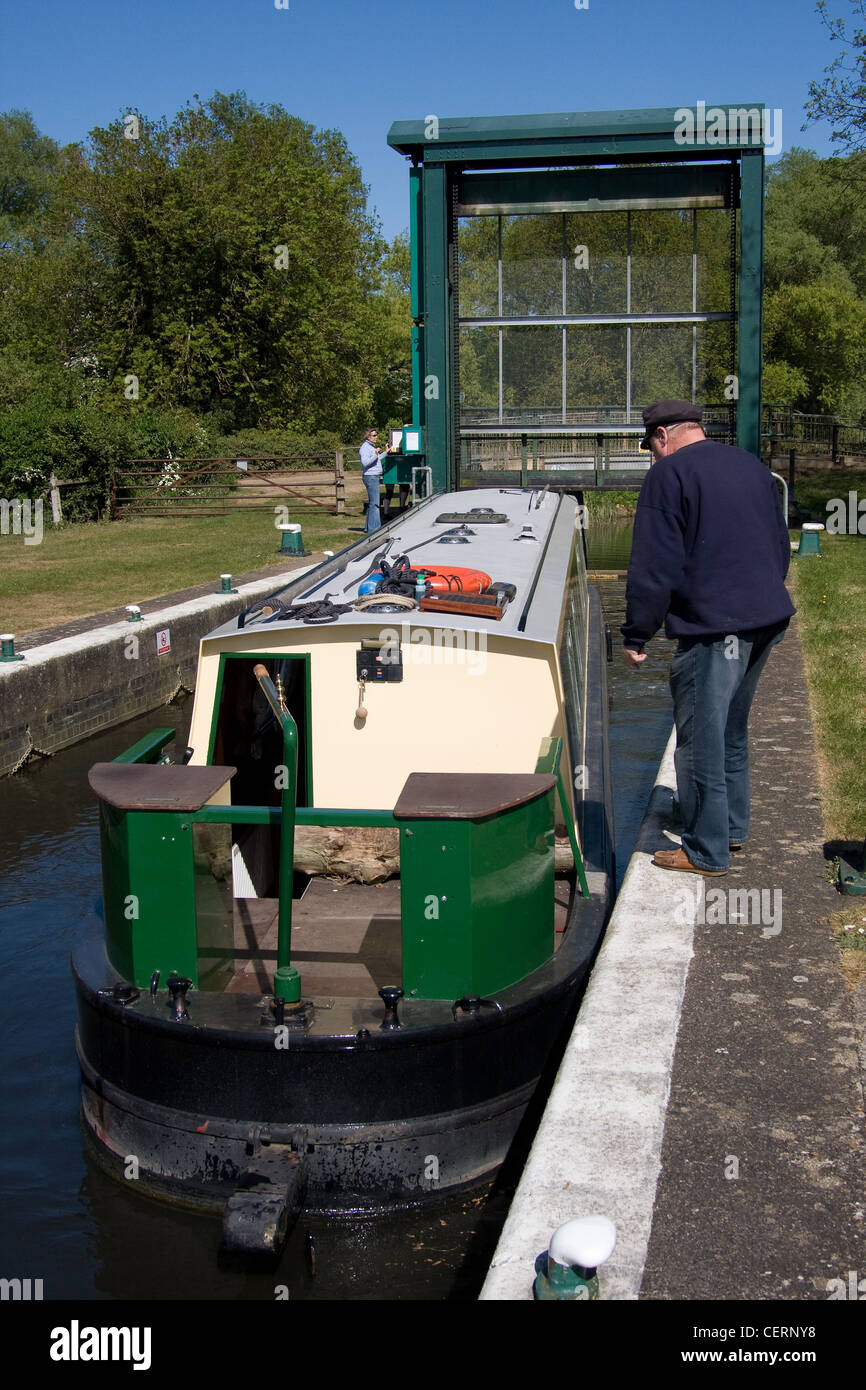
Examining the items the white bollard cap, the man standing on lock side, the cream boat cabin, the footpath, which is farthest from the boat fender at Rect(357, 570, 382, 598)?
the white bollard cap

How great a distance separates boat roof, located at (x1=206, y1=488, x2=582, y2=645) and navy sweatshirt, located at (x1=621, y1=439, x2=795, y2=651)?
0.70m

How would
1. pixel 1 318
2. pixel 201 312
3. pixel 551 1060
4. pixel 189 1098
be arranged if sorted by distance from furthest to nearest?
pixel 1 318, pixel 201 312, pixel 551 1060, pixel 189 1098

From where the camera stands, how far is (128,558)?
1842cm

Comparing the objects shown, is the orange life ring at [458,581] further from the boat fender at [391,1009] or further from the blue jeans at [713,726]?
the boat fender at [391,1009]

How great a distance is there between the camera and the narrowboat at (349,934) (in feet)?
14.2

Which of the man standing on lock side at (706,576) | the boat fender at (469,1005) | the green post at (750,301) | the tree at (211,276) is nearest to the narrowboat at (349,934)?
the boat fender at (469,1005)

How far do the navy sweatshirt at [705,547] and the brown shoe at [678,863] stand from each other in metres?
0.92

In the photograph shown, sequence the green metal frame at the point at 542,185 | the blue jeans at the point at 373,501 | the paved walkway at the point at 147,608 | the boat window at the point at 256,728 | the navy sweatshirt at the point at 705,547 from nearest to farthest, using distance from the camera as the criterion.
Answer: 1. the navy sweatshirt at the point at 705,547
2. the boat window at the point at 256,728
3. the paved walkway at the point at 147,608
4. the green metal frame at the point at 542,185
5. the blue jeans at the point at 373,501

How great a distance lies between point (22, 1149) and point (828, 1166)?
3117 millimetres

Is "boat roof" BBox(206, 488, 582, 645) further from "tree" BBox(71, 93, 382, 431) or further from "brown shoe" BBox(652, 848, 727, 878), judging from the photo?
"tree" BBox(71, 93, 382, 431)

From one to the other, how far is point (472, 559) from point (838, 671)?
3498 millimetres

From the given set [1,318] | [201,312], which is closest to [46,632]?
[201,312]

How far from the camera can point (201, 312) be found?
3500 centimetres
